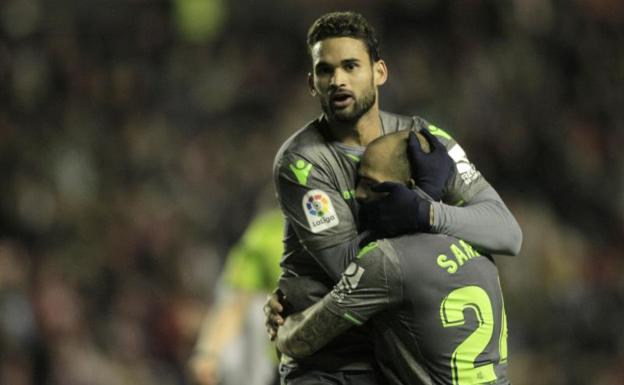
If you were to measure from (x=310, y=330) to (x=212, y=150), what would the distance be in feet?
22.5

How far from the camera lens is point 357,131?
4.08 meters

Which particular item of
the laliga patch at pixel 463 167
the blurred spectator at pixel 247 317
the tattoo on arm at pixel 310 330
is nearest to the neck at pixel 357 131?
the laliga patch at pixel 463 167

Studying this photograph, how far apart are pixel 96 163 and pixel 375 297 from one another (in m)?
7.18

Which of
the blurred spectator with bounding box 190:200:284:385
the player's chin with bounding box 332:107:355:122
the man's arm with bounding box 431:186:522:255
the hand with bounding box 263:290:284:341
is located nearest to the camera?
the man's arm with bounding box 431:186:522:255

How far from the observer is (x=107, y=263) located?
9727 mm

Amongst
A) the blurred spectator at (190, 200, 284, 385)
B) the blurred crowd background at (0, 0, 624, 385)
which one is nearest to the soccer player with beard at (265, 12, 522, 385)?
the blurred spectator at (190, 200, 284, 385)

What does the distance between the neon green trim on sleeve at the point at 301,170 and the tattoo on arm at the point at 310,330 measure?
38 centimetres

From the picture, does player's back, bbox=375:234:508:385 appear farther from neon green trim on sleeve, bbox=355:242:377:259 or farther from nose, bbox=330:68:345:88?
nose, bbox=330:68:345:88

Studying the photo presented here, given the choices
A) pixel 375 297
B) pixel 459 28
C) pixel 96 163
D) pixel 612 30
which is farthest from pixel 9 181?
pixel 375 297

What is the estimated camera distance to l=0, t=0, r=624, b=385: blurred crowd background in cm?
882

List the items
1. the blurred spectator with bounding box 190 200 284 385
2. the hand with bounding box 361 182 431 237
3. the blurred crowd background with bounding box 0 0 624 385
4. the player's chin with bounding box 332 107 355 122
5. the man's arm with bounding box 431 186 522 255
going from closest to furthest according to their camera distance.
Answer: the hand with bounding box 361 182 431 237
the man's arm with bounding box 431 186 522 255
the player's chin with bounding box 332 107 355 122
the blurred spectator with bounding box 190 200 284 385
the blurred crowd background with bounding box 0 0 624 385

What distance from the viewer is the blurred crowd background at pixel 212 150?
347 inches

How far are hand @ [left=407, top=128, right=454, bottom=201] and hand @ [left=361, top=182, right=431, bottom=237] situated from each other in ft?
0.27

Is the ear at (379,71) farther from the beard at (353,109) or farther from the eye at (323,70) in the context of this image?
the eye at (323,70)
